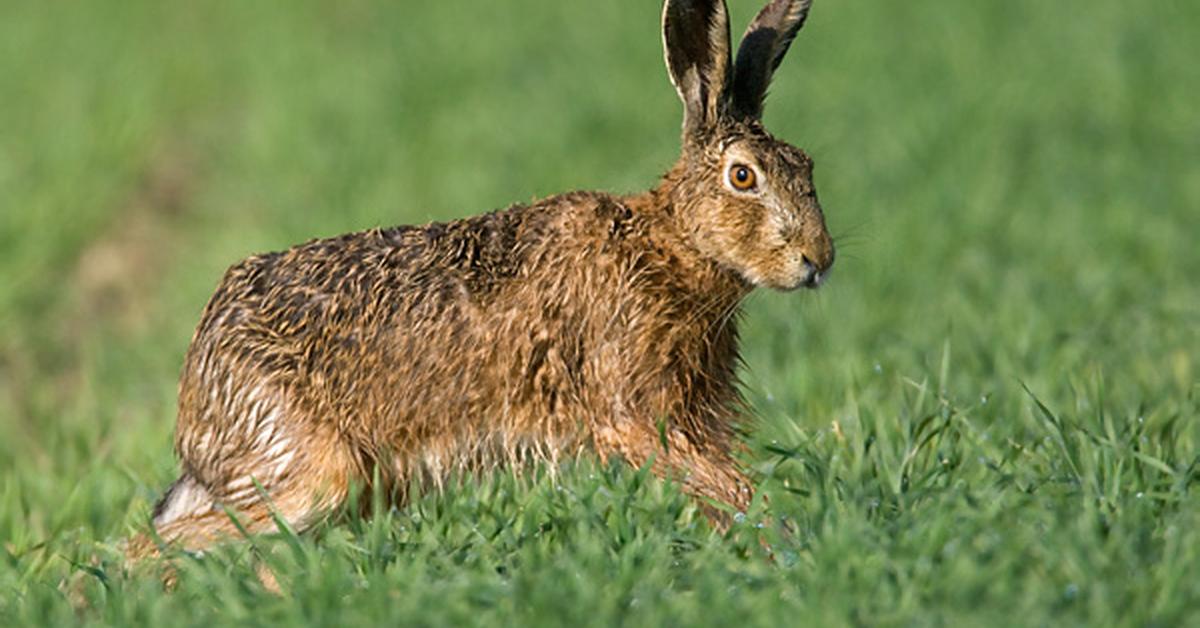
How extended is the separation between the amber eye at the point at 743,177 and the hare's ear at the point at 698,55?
0.18 metres

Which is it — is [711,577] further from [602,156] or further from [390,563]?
[602,156]

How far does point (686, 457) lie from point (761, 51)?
3.77 feet

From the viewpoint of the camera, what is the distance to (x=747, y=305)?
23.2 ft

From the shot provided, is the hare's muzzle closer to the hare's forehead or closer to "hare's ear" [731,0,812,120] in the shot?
the hare's forehead

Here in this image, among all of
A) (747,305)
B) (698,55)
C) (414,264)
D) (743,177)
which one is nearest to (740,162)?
(743,177)

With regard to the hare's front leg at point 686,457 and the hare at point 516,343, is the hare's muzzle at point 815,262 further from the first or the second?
the hare's front leg at point 686,457

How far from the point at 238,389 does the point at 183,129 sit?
7.35 m

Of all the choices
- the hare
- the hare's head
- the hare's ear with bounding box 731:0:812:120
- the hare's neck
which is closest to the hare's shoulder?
the hare

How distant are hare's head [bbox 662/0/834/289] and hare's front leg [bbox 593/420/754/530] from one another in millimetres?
463

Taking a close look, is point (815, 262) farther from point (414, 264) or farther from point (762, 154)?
point (414, 264)

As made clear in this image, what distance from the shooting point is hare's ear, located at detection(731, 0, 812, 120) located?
4898 mm

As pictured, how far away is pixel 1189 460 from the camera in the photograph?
175 inches

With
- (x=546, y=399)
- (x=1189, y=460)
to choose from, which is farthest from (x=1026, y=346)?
(x=546, y=399)

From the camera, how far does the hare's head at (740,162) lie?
4.65 meters
